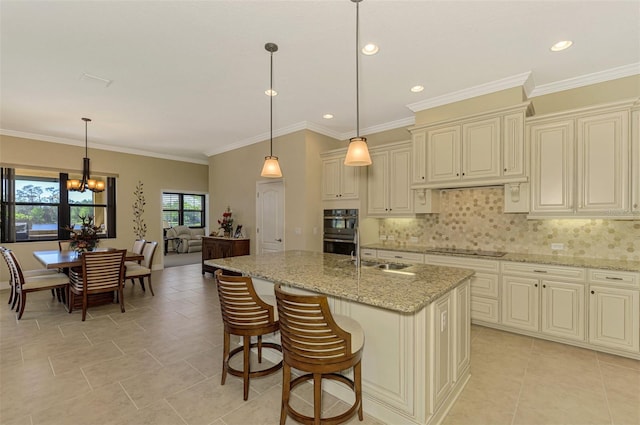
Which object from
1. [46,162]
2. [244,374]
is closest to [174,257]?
[46,162]

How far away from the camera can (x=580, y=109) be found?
3072 millimetres

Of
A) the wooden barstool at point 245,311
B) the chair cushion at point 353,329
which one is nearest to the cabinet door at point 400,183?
the chair cushion at point 353,329

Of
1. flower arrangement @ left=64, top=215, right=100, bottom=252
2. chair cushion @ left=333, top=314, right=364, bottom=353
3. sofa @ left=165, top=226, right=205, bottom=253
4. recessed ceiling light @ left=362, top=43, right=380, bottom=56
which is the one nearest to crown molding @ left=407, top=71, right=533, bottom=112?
recessed ceiling light @ left=362, top=43, right=380, bottom=56

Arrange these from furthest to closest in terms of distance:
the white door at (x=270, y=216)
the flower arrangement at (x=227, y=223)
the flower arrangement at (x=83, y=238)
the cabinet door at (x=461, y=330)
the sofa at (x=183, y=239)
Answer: the sofa at (x=183, y=239) < the flower arrangement at (x=227, y=223) < the white door at (x=270, y=216) < the flower arrangement at (x=83, y=238) < the cabinet door at (x=461, y=330)

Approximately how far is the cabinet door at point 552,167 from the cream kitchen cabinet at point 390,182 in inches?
58.6

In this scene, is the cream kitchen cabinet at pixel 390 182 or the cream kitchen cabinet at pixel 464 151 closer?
the cream kitchen cabinet at pixel 464 151

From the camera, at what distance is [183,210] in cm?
1123

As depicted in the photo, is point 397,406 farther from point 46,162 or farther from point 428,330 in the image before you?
point 46,162

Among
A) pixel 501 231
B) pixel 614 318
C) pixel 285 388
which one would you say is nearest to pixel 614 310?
pixel 614 318

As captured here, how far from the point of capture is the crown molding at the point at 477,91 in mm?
3260

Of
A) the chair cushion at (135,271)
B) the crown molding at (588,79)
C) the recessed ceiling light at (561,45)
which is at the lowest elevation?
the chair cushion at (135,271)

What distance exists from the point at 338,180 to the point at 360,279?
10.1ft

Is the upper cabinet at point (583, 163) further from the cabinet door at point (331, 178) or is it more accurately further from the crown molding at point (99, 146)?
the crown molding at point (99, 146)

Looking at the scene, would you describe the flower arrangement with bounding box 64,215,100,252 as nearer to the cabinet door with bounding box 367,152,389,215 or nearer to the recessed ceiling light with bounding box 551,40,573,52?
the cabinet door with bounding box 367,152,389,215
